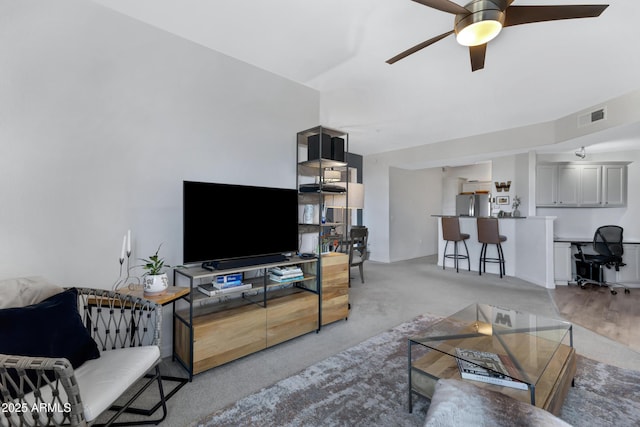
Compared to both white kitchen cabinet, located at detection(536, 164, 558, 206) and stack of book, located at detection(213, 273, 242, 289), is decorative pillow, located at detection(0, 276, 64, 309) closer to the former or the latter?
stack of book, located at detection(213, 273, 242, 289)

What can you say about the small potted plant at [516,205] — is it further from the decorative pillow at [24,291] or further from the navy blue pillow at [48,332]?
the decorative pillow at [24,291]

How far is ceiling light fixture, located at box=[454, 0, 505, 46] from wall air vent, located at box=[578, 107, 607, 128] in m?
3.28

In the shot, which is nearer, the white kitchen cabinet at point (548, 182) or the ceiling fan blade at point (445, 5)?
the ceiling fan blade at point (445, 5)

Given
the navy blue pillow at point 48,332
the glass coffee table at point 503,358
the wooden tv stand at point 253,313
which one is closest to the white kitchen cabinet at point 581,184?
the glass coffee table at point 503,358

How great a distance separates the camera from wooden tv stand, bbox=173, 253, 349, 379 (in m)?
2.19

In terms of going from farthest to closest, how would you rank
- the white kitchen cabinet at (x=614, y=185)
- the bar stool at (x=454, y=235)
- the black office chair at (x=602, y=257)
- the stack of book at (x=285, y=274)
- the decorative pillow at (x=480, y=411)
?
A: the bar stool at (x=454, y=235) < the white kitchen cabinet at (x=614, y=185) < the black office chair at (x=602, y=257) < the stack of book at (x=285, y=274) < the decorative pillow at (x=480, y=411)

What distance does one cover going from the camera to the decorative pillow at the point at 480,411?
1.12 meters

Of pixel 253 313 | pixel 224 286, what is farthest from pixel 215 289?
pixel 253 313

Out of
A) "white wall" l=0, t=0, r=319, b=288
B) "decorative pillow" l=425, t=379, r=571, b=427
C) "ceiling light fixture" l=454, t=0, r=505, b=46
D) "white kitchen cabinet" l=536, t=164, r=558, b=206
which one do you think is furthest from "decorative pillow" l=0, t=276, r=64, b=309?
"white kitchen cabinet" l=536, t=164, r=558, b=206

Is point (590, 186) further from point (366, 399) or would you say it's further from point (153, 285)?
point (153, 285)

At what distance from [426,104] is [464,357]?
347cm

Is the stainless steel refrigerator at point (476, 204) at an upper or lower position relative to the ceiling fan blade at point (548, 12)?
lower

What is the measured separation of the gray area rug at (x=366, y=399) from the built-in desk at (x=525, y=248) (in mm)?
2976

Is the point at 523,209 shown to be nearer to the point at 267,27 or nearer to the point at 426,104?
the point at 426,104
